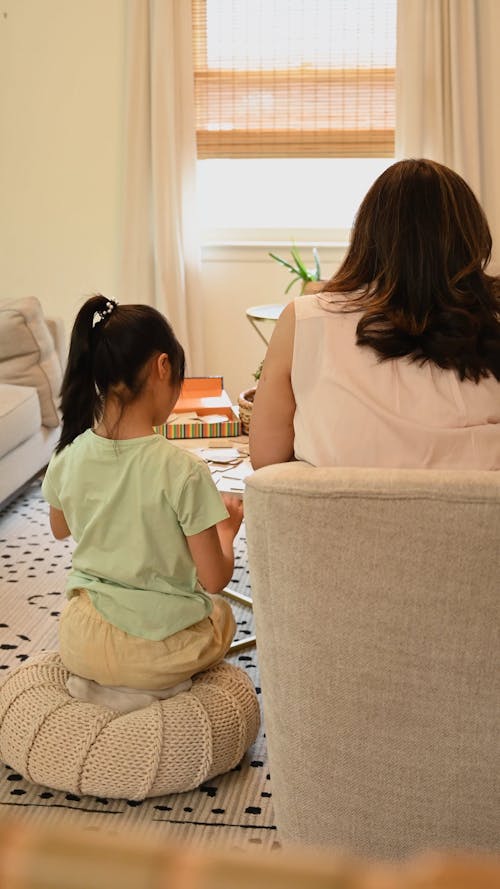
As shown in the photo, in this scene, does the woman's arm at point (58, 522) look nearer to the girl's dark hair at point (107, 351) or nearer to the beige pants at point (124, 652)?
the beige pants at point (124, 652)

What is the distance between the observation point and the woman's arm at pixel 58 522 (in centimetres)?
226

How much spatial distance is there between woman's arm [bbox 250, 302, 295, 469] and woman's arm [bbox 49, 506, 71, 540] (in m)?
0.54

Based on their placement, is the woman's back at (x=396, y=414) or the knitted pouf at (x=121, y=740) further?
the knitted pouf at (x=121, y=740)

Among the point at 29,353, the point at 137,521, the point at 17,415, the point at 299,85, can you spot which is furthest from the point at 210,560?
the point at 299,85

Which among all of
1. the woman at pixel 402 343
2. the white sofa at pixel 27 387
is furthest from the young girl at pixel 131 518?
the white sofa at pixel 27 387

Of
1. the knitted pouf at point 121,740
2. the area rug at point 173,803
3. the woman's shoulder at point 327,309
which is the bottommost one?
the area rug at point 173,803

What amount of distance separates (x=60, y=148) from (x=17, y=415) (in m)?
2.07

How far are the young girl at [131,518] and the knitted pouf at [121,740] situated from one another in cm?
7

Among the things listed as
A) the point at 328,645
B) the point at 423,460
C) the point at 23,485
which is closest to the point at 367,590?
the point at 328,645

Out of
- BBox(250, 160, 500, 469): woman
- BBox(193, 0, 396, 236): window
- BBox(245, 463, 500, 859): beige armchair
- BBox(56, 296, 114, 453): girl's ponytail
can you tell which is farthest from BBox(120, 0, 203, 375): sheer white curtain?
BBox(245, 463, 500, 859): beige armchair

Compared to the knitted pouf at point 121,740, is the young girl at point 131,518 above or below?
above

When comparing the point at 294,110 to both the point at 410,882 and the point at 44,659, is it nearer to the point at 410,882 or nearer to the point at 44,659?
Answer: the point at 44,659

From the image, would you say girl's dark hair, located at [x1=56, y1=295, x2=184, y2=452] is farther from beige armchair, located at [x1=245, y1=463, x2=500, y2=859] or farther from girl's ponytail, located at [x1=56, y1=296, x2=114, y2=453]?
beige armchair, located at [x1=245, y1=463, x2=500, y2=859]

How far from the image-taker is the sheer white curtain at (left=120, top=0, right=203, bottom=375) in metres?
5.01
